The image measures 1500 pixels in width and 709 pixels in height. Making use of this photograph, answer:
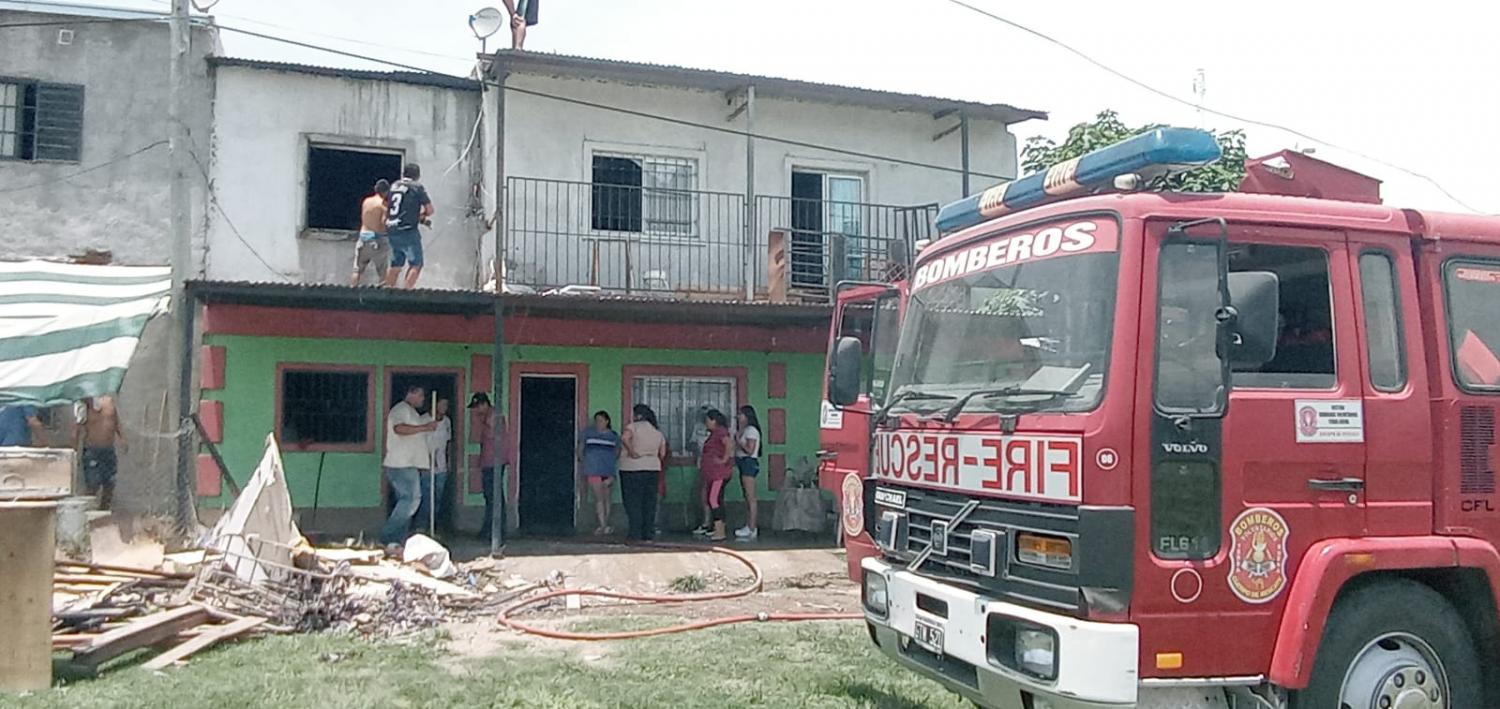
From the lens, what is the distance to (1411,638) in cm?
429

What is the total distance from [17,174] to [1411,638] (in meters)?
13.7

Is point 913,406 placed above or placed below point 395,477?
above

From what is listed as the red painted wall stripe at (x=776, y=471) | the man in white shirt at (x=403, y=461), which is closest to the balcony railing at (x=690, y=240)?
the red painted wall stripe at (x=776, y=471)

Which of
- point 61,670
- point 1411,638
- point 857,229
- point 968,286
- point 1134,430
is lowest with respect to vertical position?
point 61,670

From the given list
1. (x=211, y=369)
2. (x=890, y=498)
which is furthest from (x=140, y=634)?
(x=211, y=369)

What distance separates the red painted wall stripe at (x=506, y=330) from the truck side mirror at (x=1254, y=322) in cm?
997

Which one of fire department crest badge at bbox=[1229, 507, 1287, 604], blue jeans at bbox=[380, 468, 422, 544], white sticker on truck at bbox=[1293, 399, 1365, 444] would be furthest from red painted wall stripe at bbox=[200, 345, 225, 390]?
white sticker on truck at bbox=[1293, 399, 1365, 444]

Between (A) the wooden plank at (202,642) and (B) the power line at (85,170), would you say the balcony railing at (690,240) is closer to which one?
(B) the power line at (85,170)

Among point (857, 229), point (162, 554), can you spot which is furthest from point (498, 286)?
point (857, 229)

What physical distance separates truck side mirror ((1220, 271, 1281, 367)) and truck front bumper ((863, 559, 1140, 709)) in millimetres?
1043

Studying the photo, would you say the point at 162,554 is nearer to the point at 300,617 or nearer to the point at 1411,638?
the point at 300,617

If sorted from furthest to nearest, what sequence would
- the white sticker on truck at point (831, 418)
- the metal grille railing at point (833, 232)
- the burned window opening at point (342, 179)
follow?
the metal grille railing at point (833, 232) < the burned window opening at point (342, 179) < the white sticker on truck at point (831, 418)

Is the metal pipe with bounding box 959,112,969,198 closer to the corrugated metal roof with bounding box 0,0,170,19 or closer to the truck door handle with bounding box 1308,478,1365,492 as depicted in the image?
the corrugated metal roof with bounding box 0,0,170,19

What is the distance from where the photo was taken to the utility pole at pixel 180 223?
1213 centimetres
